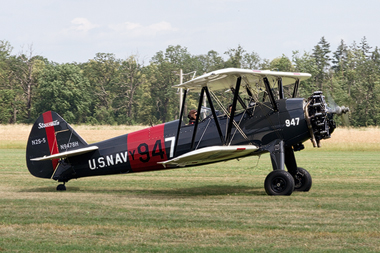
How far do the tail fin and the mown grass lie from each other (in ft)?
2.05

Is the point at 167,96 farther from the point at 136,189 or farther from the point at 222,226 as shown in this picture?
the point at 222,226

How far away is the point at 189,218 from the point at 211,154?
271cm

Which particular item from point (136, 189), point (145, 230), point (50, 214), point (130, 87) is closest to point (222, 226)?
point (145, 230)

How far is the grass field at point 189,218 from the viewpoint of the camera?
6.01 metres

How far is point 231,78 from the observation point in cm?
1117

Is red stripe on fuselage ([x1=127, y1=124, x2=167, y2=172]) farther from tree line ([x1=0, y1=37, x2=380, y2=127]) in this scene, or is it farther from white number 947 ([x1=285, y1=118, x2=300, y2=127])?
tree line ([x1=0, y1=37, x2=380, y2=127])

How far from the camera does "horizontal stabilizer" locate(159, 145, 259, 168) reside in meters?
9.93

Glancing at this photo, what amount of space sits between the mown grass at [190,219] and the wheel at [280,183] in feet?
0.68

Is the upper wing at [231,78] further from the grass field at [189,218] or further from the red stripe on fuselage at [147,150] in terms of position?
the grass field at [189,218]

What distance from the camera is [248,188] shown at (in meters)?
12.3

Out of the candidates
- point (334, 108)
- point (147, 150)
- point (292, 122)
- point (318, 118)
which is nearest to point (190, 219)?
point (292, 122)

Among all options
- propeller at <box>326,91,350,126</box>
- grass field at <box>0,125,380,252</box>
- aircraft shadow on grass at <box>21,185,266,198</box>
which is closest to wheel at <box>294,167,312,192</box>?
grass field at <box>0,125,380,252</box>

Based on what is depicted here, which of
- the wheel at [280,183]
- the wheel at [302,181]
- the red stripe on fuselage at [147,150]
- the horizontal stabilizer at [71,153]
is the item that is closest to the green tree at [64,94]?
the horizontal stabilizer at [71,153]

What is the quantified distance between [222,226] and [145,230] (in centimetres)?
118
